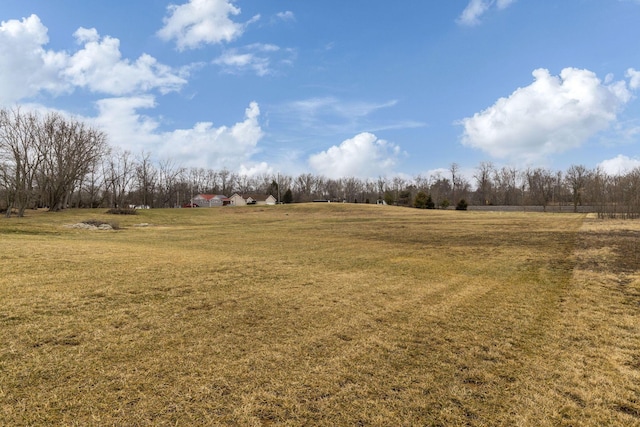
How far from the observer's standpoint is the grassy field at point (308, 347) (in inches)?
119

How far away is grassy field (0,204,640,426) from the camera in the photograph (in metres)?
3.03

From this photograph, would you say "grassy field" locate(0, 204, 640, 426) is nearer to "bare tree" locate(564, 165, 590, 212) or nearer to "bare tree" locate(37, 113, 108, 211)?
"bare tree" locate(37, 113, 108, 211)

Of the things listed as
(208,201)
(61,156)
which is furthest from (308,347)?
(208,201)

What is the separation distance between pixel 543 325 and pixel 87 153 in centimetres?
5520

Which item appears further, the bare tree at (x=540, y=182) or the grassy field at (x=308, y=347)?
the bare tree at (x=540, y=182)

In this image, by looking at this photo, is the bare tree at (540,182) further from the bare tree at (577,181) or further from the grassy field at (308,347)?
the grassy field at (308,347)

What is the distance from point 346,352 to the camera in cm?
Answer: 425

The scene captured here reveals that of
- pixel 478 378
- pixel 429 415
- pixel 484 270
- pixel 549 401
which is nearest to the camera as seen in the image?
pixel 429 415

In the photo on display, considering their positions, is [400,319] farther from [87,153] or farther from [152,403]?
A: [87,153]

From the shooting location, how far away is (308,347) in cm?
436

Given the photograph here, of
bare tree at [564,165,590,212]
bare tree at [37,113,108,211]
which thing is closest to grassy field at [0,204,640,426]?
bare tree at [37,113,108,211]

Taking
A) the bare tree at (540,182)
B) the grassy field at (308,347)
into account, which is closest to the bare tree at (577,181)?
the bare tree at (540,182)

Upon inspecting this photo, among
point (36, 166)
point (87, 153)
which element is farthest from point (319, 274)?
point (87, 153)

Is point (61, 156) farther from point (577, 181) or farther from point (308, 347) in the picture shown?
point (577, 181)
